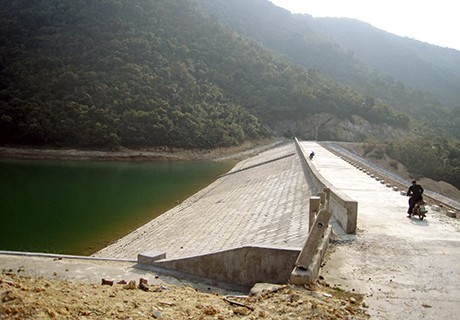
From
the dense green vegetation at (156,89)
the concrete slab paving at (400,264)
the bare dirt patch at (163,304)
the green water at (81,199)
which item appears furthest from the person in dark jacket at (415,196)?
the dense green vegetation at (156,89)

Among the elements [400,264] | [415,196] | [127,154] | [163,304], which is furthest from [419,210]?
[127,154]

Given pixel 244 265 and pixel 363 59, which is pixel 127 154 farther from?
pixel 363 59

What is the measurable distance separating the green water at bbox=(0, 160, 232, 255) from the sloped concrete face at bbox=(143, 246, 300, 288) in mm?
7299

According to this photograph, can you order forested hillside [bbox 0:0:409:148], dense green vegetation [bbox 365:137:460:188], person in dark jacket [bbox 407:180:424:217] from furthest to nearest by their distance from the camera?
forested hillside [bbox 0:0:409:148]
dense green vegetation [bbox 365:137:460:188]
person in dark jacket [bbox 407:180:424:217]

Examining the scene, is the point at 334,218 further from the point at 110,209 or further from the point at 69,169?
the point at 69,169

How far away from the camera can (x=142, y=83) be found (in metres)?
58.8

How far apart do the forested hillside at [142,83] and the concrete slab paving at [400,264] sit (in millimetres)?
41380

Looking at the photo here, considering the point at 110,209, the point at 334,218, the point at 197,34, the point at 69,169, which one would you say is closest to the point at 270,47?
the point at 197,34

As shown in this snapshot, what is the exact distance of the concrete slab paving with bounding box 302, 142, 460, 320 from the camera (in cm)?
613

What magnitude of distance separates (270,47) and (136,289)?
421ft

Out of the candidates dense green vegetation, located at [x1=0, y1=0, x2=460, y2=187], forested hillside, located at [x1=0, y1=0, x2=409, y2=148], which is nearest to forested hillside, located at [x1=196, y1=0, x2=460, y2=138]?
dense green vegetation, located at [x1=0, y1=0, x2=460, y2=187]

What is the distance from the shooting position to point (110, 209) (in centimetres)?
2216

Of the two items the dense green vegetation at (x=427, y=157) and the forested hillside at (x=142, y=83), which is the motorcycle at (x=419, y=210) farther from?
the forested hillside at (x=142, y=83)

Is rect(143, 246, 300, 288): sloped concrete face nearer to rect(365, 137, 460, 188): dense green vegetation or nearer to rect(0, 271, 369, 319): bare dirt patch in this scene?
rect(0, 271, 369, 319): bare dirt patch
